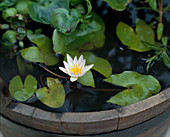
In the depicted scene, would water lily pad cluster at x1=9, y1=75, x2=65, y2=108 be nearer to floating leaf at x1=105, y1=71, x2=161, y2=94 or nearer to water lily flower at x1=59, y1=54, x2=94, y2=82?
water lily flower at x1=59, y1=54, x2=94, y2=82

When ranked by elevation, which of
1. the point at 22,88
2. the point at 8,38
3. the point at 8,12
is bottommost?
the point at 22,88

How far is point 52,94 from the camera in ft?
3.73

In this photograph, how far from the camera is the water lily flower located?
1.13 metres

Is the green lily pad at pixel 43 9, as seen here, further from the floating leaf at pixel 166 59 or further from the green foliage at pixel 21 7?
the floating leaf at pixel 166 59

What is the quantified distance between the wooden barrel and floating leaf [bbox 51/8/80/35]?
1.45ft

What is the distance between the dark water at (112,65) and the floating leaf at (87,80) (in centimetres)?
2

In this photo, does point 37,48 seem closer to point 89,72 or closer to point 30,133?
point 89,72

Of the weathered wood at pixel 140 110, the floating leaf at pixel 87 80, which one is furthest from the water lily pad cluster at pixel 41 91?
the weathered wood at pixel 140 110

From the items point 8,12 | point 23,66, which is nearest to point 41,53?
point 23,66

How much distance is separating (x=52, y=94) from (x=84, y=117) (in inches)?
10.3

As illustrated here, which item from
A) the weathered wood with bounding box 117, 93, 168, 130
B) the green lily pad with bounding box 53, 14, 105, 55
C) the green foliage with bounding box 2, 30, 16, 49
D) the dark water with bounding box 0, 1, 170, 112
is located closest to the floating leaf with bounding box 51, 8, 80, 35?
the green lily pad with bounding box 53, 14, 105, 55

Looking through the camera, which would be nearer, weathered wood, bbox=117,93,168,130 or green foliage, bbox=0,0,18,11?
weathered wood, bbox=117,93,168,130

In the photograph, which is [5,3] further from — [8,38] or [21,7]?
[8,38]

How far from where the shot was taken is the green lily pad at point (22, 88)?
44.9 inches
